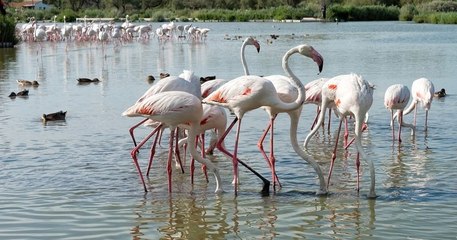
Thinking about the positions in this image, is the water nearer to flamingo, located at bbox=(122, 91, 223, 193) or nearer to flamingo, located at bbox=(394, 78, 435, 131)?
flamingo, located at bbox=(394, 78, 435, 131)

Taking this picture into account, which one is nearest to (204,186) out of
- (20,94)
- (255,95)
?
(255,95)

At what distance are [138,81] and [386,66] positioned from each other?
732cm

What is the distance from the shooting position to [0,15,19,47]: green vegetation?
33.2m

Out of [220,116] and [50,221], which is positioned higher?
[220,116]

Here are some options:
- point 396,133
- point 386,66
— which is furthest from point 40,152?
point 386,66

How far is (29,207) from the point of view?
7.16 m

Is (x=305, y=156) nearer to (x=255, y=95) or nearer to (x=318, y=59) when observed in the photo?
(x=255, y=95)

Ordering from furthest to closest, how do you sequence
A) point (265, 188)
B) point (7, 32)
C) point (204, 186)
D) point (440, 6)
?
point (440, 6) < point (7, 32) < point (204, 186) < point (265, 188)

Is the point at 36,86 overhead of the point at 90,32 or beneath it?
beneath

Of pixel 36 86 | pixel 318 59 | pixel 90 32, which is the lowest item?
pixel 36 86

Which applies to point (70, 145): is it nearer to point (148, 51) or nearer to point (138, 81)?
point (138, 81)

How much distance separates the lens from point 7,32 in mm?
33844

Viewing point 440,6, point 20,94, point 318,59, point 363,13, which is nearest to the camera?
point 318,59

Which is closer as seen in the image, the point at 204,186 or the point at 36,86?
the point at 204,186
